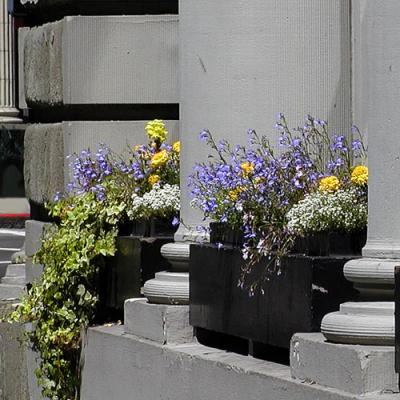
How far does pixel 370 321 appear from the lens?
17.3 feet

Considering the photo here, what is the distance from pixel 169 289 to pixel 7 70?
28002mm

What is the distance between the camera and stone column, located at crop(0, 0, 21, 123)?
34.1 m

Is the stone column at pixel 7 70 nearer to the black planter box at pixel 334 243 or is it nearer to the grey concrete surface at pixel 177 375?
the grey concrete surface at pixel 177 375

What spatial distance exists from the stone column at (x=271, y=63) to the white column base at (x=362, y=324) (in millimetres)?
1505

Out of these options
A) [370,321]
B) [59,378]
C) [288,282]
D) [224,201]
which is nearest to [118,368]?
[59,378]

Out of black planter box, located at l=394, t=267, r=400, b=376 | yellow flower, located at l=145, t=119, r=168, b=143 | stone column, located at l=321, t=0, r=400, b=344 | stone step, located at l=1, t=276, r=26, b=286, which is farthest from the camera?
stone step, located at l=1, t=276, r=26, b=286

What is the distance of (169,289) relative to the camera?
714 cm

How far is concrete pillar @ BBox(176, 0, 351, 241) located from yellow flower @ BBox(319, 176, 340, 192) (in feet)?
2.07

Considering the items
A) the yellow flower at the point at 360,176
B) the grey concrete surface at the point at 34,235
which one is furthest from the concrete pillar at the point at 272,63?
the grey concrete surface at the point at 34,235

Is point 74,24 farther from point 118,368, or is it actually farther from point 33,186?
point 118,368

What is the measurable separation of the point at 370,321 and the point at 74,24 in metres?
3.71

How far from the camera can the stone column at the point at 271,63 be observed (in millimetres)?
6676

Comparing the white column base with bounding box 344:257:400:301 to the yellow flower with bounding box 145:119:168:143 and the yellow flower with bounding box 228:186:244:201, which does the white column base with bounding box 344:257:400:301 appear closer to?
the yellow flower with bounding box 228:186:244:201

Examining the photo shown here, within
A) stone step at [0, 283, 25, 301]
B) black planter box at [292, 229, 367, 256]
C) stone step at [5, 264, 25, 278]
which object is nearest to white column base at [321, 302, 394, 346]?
black planter box at [292, 229, 367, 256]
